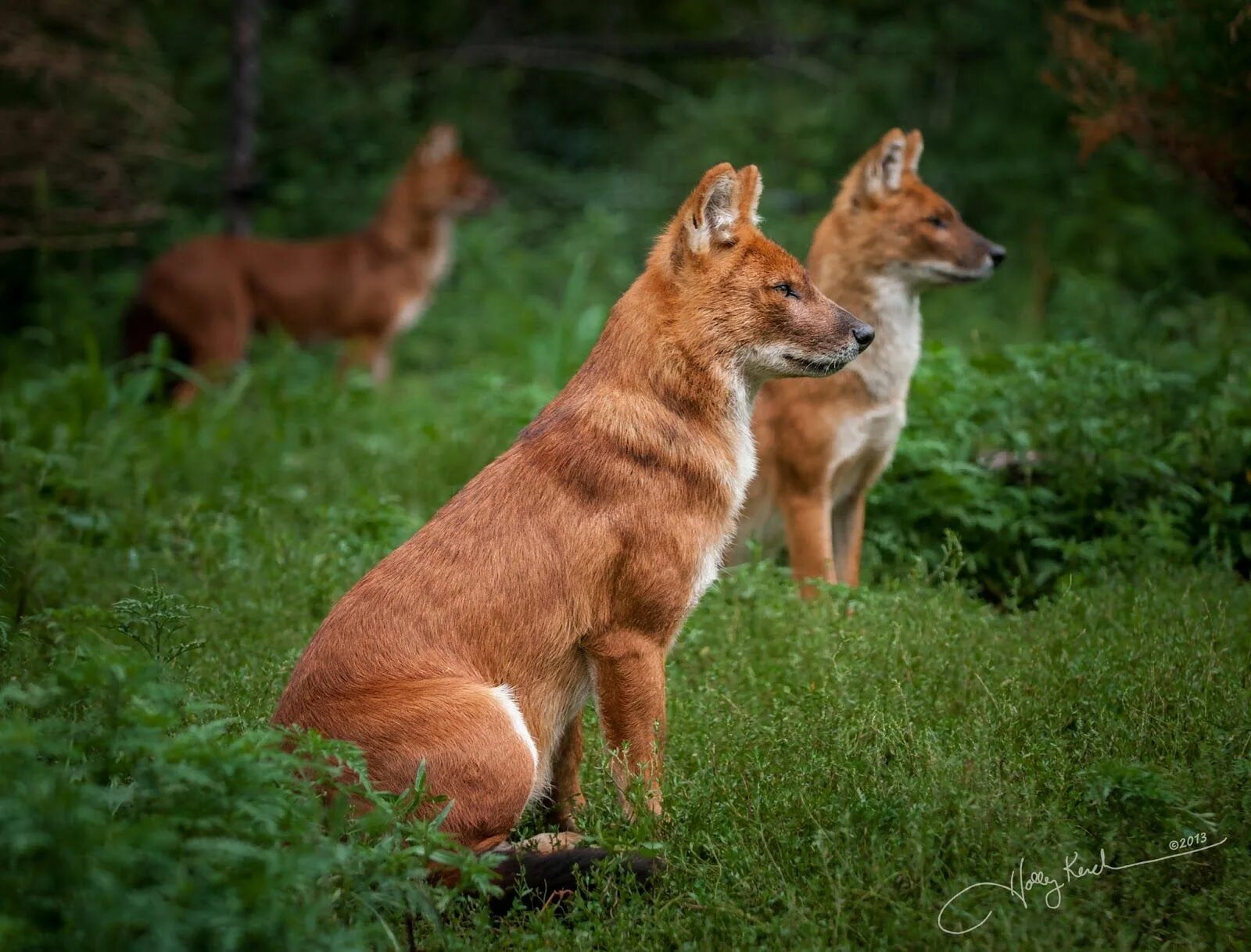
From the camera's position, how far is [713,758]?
3895mm

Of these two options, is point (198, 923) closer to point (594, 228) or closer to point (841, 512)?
point (841, 512)

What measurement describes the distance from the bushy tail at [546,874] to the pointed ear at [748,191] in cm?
207

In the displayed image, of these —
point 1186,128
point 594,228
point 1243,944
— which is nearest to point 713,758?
point 1243,944

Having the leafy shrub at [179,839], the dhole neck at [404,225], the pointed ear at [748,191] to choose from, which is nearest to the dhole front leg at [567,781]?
the leafy shrub at [179,839]

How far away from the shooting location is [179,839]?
2617 millimetres

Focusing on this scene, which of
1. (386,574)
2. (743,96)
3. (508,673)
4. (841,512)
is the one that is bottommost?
(841,512)

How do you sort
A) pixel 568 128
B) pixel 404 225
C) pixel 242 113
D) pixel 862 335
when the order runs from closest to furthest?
1. pixel 862 335
2. pixel 242 113
3. pixel 404 225
4. pixel 568 128

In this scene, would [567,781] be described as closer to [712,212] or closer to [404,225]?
[712,212]

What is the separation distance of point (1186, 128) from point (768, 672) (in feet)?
11.0

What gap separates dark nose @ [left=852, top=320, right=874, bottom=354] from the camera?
4.45m

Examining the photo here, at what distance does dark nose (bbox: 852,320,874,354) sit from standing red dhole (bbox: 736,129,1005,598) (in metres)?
1.44

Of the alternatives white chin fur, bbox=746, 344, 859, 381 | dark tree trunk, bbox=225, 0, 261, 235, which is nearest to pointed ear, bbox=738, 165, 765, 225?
white chin fur, bbox=746, 344, 859, 381
